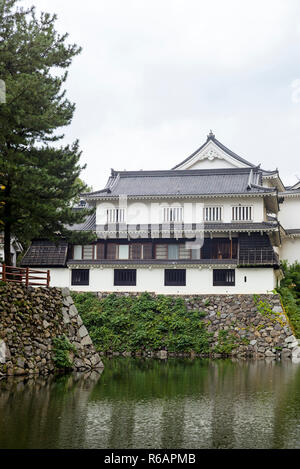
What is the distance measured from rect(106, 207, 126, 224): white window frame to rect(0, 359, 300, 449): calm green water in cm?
1622

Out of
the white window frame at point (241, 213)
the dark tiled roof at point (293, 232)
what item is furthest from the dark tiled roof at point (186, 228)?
the dark tiled roof at point (293, 232)

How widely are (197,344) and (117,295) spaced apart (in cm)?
654

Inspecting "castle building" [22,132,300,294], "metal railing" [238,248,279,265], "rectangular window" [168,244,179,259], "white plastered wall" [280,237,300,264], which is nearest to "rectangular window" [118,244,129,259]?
"castle building" [22,132,300,294]

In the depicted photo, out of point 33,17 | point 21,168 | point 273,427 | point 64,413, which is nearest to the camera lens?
point 273,427

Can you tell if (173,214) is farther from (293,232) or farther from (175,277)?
(293,232)

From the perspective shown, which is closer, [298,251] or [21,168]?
[21,168]

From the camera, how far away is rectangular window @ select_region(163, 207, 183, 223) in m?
38.0

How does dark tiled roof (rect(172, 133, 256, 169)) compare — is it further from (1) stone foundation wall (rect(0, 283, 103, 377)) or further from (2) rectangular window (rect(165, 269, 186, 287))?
(1) stone foundation wall (rect(0, 283, 103, 377))

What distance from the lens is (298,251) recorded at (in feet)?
151

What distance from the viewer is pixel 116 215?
3900 cm

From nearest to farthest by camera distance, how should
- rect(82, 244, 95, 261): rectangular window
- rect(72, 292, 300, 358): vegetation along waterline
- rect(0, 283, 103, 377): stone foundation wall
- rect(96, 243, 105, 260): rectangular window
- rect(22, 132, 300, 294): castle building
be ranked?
rect(0, 283, 103, 377): stone foundation wall, rect(72, 292, 300, 358): vegetation along waterline, rect(22, 132, 300, 294): castle building, rect(96, 243, 105, 260): rectangular window, rect(82, 244, 95, 261): rectangular window

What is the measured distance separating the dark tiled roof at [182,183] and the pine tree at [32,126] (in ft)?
45.1
